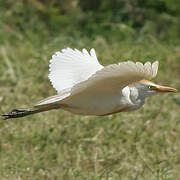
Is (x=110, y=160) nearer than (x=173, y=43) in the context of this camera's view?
Yes

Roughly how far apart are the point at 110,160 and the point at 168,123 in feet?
3.61

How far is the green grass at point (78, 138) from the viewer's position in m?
4.04

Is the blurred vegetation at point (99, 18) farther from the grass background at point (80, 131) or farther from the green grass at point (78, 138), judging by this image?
the green grass at point (78, 138)

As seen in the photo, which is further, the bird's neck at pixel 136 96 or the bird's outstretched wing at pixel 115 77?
the bird's neck at pixel 136 96

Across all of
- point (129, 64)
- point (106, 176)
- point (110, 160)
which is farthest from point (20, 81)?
point (129, 64)

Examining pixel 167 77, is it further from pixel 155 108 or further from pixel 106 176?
pixel 106 176

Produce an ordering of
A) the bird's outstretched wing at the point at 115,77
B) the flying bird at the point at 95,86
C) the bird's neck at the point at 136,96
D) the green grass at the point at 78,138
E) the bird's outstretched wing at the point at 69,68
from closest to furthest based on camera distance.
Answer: the bird's outstretched wing at the point at 115,77
the flying bird at the point at 95,86
the bird's neck at the point at 136,96
the bird's outstretched wing at the point at 69,68
the green grass at the point at 78,138

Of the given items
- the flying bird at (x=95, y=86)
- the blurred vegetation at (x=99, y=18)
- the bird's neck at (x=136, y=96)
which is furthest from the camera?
the blurred vegetation at (x=99, y=18)

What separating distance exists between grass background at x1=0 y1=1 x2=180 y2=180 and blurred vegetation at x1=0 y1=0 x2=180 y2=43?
398mm

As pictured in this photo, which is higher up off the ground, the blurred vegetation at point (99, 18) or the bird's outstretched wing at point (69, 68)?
the blurred vegetation at point (99, 18)

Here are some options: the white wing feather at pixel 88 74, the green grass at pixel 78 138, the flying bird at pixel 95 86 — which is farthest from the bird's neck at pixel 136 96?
the green grass at pixel 78 138

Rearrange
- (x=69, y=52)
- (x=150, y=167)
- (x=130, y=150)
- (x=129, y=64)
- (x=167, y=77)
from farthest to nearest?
1. (x=167, y=77)
2. (x=130, y=150)
3. (x=150, y=167)
4. (x=69, y=52)
5. (x=129, y=64)

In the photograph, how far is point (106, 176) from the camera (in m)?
3.86

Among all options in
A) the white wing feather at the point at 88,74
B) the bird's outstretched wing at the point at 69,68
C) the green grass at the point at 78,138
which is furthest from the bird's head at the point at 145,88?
the green grass at the point at 78,138
